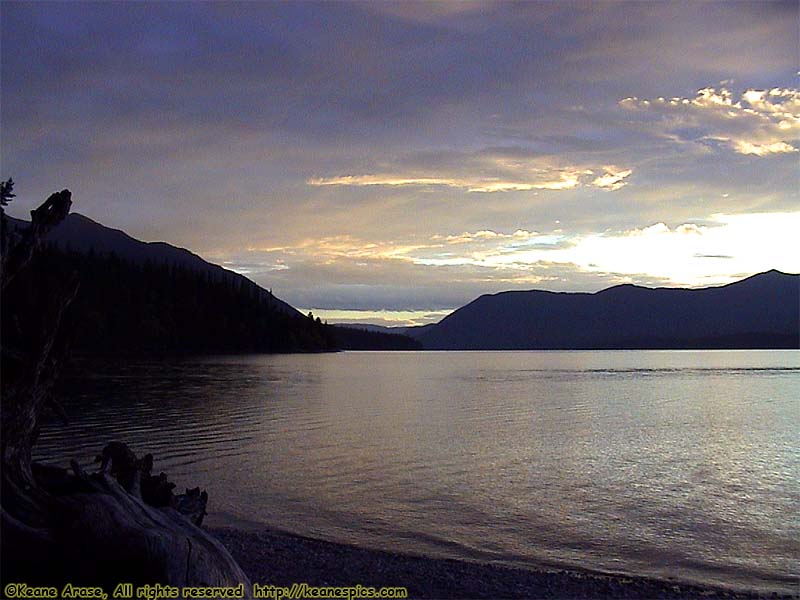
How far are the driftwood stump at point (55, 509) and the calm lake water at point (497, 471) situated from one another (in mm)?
10978

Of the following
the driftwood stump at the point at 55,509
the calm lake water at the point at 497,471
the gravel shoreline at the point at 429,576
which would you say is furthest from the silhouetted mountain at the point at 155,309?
the driftwood stump at the point at 55,509

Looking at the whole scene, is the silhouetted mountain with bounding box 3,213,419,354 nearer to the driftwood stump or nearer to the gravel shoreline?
the gravel shoreline

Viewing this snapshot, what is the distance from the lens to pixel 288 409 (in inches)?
2060

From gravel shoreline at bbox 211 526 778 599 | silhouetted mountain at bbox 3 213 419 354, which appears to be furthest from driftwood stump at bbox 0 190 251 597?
silhouetted mountain at bbox 3 213 419 354

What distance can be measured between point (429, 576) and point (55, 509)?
911cm

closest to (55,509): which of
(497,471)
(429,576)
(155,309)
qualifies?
(429,576)

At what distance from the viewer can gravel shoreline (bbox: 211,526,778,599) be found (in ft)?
46.8

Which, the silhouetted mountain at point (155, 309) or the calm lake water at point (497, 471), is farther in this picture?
the silhouetted mountain at point (155, 309)

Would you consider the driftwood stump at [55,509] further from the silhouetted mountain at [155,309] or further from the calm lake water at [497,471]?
the silhouetted mountain at [155,309]

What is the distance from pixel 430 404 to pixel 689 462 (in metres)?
30.6

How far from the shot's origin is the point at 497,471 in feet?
96.5

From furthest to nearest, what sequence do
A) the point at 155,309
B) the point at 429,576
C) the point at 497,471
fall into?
the point at 155,309 < the point at 497,471 < the point at 429,576

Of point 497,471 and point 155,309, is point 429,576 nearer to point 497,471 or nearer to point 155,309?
point 497,471

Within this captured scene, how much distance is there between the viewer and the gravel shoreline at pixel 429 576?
46.8 feet
